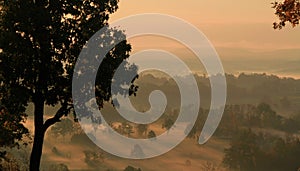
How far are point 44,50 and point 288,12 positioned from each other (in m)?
15.0

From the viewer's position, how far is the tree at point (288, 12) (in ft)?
81.9

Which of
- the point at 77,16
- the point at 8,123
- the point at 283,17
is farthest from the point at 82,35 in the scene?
the point at 283,17

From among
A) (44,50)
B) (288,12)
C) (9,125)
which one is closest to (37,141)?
(9,125)

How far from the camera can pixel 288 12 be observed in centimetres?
2512

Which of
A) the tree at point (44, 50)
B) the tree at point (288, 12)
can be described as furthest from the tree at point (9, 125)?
the tree at point (288, 12)

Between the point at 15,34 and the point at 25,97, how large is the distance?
4.18 metres

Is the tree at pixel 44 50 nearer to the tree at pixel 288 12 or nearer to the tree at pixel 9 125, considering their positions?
the tree at pixel 9 125

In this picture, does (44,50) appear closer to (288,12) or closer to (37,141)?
(37,141)

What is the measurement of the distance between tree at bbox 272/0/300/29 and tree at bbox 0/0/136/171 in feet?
35.9

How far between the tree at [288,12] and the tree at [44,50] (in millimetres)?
10944

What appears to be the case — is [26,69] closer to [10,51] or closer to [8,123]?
[10,51]

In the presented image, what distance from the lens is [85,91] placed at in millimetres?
31141

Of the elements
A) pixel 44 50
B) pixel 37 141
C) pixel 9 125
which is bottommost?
pixel 37 141

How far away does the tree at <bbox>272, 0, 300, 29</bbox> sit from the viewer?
25.0m
